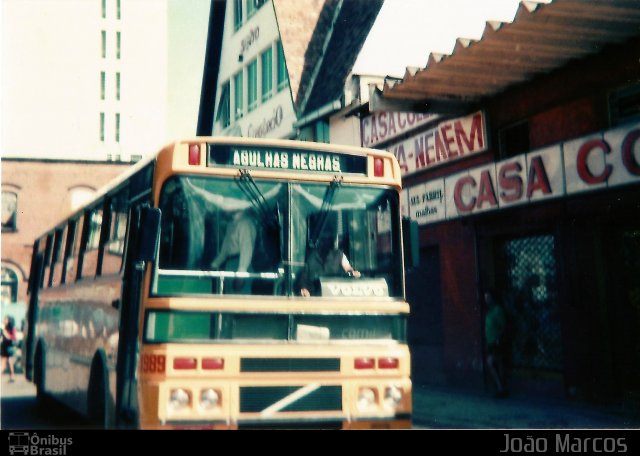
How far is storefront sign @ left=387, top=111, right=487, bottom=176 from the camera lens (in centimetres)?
1459

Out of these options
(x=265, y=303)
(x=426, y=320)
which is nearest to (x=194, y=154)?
(x=265, y=303)

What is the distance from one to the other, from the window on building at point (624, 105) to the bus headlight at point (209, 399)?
7453 mm

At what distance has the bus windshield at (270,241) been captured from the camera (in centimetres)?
655

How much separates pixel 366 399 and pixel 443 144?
946 cm

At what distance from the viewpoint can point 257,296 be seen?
260 inches

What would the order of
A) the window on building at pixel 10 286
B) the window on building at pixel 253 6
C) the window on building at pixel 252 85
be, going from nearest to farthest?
the window on building at pixel 253 6 < the window on building at pixel 252 85 < the window on building at pixel 10 286

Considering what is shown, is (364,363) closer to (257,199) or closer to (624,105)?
(257,199)

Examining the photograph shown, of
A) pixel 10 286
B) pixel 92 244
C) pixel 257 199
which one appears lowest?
pixel 92 244

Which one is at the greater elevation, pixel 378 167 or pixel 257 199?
pixel 378 167

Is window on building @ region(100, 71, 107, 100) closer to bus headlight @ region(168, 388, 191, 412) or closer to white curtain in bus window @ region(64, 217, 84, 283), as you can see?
white curtain in bus window @ region(64, 217, 84, 283)

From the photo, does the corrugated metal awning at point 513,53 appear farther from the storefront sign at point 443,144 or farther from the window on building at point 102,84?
the window on building at point 102,84

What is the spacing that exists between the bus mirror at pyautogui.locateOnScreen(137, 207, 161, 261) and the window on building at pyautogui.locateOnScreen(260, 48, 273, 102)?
681 inches

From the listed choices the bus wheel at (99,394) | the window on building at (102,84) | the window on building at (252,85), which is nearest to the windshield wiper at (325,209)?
the bus wheel at (99,394)

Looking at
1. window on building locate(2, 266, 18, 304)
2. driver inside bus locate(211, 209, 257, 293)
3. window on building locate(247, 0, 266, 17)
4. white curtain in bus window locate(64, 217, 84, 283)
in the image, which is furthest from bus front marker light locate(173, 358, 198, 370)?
window on building locate(2, 266, 18, 304)
